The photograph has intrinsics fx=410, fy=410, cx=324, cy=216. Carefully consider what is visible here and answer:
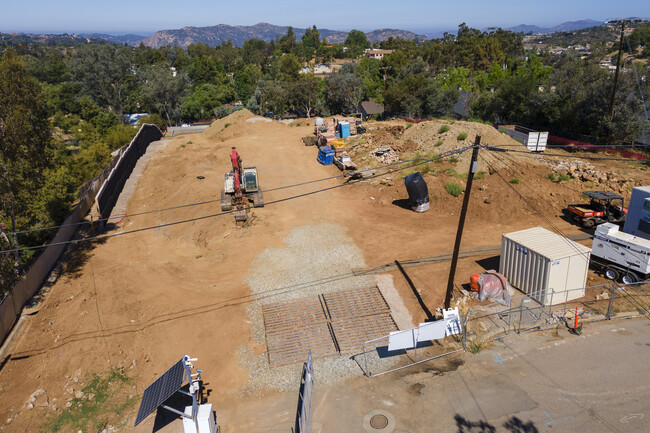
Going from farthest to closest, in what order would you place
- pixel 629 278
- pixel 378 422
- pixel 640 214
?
pixel 640 214 → pixel 629 278 → pixel 378 422

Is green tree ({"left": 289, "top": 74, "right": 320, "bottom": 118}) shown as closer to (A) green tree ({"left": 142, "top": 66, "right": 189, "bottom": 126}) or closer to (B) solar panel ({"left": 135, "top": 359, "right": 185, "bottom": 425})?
(A) green tree ({"left": 142, "top": 66, "right": 189, "bottom": 126})

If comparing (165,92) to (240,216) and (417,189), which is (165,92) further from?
(417,189)

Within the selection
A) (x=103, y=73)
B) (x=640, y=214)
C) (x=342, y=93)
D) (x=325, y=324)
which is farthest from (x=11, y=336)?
(x=103, y=73)

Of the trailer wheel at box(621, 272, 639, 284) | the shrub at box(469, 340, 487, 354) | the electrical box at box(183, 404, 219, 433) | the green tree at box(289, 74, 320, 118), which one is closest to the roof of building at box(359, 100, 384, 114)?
the green tree at box(289, 74, 320, 118)

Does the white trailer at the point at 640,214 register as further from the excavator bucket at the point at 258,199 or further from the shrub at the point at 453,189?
the excavator bucket at the point at 258,199

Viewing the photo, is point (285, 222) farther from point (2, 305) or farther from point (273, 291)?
point (2, 305)

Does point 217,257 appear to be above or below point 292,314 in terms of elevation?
above

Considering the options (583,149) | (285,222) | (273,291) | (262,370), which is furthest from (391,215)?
(583,149)
